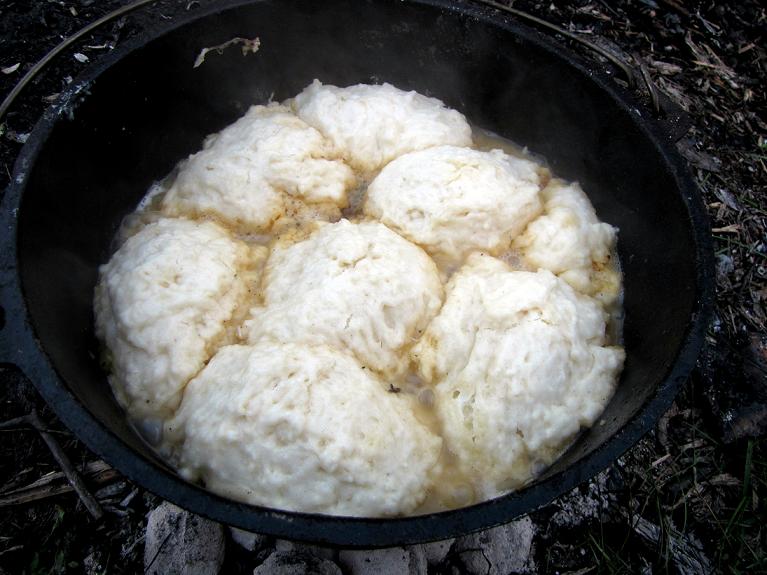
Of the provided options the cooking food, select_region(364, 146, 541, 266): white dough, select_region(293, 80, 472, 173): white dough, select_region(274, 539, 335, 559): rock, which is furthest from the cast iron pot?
select_region(274, 539, 335, 559): rock

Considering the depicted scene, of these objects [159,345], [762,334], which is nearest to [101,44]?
[159,345]

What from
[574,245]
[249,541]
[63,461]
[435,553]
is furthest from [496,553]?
[63,461]

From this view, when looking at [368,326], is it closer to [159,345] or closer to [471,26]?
[159,345]

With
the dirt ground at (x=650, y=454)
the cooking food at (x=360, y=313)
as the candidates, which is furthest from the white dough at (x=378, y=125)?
the dirt ground at (x=650, y=454)

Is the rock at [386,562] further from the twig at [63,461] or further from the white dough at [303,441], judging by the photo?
the twig at [63,461]

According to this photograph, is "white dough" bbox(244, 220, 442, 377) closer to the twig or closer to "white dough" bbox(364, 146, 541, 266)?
"white dough" bbox(364, 146, 541, 266)

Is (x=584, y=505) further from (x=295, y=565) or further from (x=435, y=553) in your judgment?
(x=295, y=565)
